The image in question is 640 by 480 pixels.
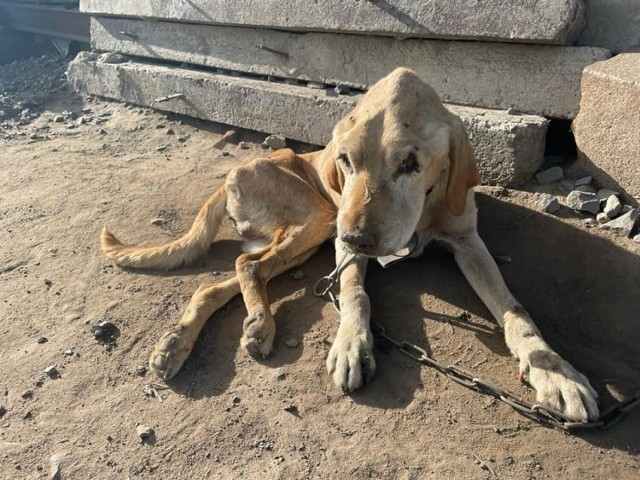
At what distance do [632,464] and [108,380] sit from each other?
278cm

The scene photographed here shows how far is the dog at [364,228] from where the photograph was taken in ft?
10.2

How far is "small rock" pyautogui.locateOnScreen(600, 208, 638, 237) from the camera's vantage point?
4.02 metres

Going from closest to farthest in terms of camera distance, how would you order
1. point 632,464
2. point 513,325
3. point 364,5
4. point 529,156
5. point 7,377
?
point 632,464
point 513,325
point 7,377
point 529,156
point 364,5

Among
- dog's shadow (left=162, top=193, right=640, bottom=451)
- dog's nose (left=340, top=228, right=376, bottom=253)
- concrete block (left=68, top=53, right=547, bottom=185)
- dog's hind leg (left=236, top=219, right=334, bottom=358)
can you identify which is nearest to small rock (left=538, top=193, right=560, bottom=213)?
dog's shadow (left=162, top=193, right=640, bottom=451)

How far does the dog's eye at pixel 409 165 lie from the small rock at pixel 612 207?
1772mm

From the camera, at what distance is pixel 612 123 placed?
414 cm

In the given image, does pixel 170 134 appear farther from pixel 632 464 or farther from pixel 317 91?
pixel 632 464

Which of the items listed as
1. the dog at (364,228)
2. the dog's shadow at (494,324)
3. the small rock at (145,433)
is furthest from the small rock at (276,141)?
the small rock at (145,433)

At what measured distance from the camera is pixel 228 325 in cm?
Answer: 380

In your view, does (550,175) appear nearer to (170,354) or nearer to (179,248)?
(179,248)

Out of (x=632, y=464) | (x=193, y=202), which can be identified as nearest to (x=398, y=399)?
(x=632, y=464)

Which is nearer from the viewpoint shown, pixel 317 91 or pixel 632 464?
pixel 632 464

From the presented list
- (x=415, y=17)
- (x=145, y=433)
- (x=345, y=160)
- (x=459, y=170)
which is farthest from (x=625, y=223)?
(x=145, y=433)

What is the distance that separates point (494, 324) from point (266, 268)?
1526 mm
